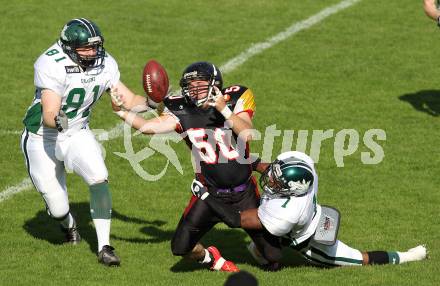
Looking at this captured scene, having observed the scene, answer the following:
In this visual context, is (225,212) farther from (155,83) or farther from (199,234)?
(155,83)

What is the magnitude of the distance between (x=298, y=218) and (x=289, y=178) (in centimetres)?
36

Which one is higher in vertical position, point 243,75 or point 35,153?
point 35,153

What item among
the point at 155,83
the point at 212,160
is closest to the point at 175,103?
the point at 155,83

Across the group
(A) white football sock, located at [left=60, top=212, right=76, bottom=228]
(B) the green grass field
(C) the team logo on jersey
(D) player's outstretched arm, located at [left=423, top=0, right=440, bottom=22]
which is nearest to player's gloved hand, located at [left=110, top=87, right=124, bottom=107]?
(C) the team logo on jersey

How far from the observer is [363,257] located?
9.53 metres

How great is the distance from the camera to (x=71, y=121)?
10117mm

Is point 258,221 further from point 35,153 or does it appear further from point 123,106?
point 35,153

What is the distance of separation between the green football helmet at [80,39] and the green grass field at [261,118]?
6.21ft

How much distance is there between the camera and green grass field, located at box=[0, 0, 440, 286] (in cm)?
980

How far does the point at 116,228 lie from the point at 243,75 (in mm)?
5254

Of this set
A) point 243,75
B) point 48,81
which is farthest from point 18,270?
point 243,75

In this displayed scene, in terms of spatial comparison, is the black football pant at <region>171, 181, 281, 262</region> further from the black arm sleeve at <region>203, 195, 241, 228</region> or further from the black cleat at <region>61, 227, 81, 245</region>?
the black cleat at <region>61, 227, 81, 245</region>

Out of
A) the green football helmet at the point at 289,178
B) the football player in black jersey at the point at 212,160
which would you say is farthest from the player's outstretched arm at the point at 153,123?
the green football helmet at the point at 289,178

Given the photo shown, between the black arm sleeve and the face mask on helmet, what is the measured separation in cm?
40
